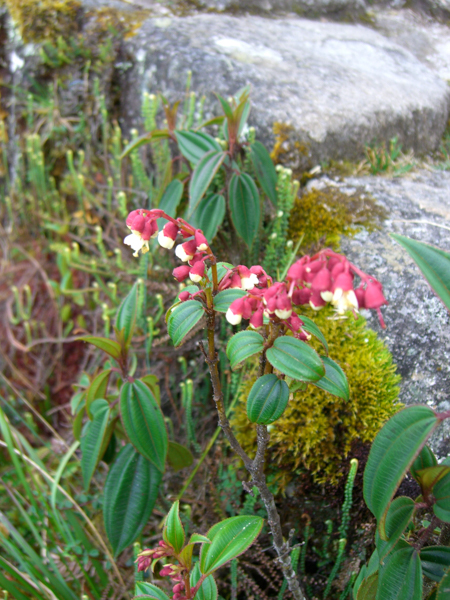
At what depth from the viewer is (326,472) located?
1.23m

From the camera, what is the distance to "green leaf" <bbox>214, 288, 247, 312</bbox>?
2.71 feet

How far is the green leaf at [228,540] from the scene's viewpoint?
0.78m

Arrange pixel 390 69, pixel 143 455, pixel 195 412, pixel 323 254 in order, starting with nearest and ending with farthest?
1. pixel 323 254
2. pixel 143 455
3. pixel 195 412
4. pixel 390 69

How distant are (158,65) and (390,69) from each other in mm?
1294

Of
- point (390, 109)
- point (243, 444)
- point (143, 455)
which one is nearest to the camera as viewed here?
point (143, 455)

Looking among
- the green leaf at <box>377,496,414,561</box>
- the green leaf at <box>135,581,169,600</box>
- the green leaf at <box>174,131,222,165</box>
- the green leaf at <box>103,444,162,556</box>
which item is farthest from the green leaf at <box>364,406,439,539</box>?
the green leaf at <box>174,131,222,165</box>

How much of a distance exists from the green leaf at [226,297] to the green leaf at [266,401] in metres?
0.15

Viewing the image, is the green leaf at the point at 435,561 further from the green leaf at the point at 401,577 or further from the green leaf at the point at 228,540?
the green leaf at the point at 228,540

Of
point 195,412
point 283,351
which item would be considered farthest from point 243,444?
point 283,351

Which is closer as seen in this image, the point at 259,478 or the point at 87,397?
the point at 259,478

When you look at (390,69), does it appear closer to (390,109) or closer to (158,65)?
(390,109)

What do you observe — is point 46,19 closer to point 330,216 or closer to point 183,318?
point 330,216

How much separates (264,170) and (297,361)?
3.34ft

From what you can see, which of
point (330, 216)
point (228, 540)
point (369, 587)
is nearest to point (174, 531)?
point (228, 540)
